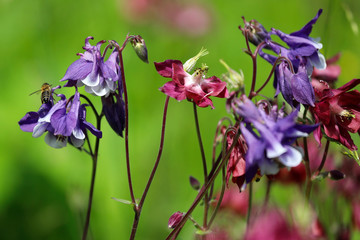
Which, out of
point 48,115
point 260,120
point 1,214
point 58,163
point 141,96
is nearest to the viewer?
point 260,120

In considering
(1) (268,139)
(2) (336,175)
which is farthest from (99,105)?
(1) (268,139)

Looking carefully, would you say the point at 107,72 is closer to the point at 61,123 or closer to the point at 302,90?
the point at 61,123

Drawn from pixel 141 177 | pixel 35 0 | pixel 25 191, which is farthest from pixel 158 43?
pixel 25 191

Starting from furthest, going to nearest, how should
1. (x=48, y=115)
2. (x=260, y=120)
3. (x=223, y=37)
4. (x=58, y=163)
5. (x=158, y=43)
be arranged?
1. (x=223, y=37)
2. (x=158, y=43)
3. (x=58, y=163)
4. (x=48, y=115)
5. (x=260, y=120)

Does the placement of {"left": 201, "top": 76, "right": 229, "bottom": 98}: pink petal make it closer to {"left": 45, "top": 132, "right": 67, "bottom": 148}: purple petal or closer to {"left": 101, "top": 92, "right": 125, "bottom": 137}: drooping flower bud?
{"left": 101, "top": 92, "right": 125, "bottom": 137}: drooping flower bud

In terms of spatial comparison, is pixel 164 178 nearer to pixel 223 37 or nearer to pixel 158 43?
pixel 158 43

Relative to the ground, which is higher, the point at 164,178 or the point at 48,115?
the point at 48,115
